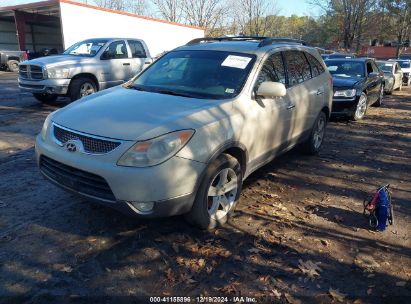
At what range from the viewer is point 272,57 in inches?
193

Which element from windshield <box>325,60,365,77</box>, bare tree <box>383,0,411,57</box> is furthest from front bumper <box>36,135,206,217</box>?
bare tree <box>383,0,411,57</box>

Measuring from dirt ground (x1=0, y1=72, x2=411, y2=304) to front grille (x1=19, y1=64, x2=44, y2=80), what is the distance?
4.98 metres

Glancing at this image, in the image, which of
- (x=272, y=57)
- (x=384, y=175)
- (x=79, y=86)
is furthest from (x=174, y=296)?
(x=79, y=86)

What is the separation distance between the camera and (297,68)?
5617 mm

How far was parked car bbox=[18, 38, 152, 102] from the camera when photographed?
983 cm

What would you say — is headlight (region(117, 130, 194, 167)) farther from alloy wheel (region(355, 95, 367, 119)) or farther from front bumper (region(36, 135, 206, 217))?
alloy wheel (region(355, 95, 367, 119))

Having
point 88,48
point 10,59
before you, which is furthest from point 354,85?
point 10,59

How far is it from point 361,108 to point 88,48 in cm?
766

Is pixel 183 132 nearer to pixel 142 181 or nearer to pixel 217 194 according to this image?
pixel 142 181

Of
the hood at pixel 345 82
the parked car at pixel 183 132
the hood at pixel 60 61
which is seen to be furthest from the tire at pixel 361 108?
the hood at pixel 60 61

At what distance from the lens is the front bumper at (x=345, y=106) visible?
31.8ft

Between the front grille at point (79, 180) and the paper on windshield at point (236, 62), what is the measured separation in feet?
6.92

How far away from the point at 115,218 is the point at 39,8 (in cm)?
2738

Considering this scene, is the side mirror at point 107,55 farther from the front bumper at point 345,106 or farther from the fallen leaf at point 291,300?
the fallen leaf at point 291,300
